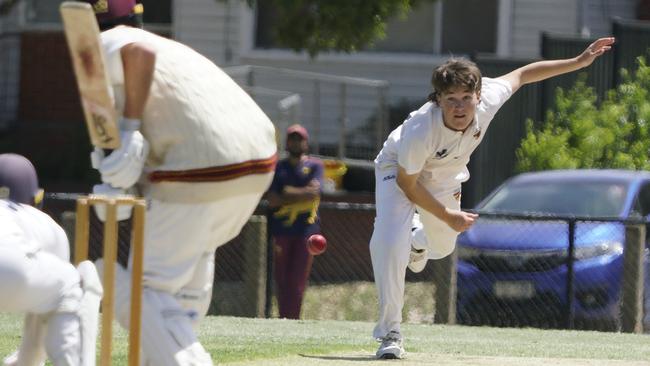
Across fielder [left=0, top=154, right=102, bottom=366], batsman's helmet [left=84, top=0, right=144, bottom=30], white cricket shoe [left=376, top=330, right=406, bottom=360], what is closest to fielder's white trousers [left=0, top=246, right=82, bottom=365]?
fielder [left=0, top=154, right=102, bottom=366]

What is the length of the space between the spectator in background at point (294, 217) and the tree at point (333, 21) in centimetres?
221

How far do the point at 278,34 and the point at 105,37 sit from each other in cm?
972

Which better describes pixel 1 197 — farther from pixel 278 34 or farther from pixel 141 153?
pixel 278 34

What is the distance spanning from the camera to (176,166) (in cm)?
603

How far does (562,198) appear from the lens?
13.7m

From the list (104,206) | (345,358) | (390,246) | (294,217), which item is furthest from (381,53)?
(104,206)

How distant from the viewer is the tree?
14992 millimetres

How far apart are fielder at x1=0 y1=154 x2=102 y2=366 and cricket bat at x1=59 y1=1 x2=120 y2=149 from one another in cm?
45

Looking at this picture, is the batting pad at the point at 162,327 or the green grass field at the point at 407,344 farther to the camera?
the green grass field at the point at 407,344

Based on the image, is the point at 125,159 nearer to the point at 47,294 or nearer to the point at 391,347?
the point at 47,294

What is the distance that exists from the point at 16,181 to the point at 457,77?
2781 millimetres

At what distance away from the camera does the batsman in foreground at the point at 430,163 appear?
323 inches

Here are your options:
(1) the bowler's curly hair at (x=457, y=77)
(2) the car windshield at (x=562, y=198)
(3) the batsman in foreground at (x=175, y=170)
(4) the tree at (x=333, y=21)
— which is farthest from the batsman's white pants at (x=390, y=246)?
(4) the tree at (x=333, y=21)

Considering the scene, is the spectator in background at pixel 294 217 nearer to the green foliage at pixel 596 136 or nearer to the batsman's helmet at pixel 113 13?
the green foliage at pixel 596 136
